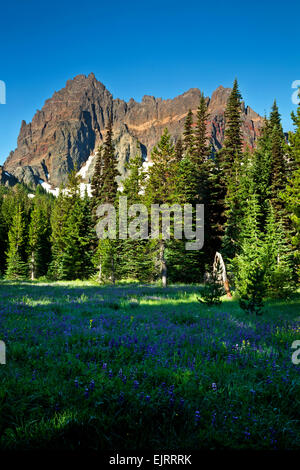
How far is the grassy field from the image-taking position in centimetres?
268

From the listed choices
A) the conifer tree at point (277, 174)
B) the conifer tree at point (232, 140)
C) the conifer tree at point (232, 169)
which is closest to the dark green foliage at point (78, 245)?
the conifer tree at point (232, 169)

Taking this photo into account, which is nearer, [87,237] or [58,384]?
[58,384]

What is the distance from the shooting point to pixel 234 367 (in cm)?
446

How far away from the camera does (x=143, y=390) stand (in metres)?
3.41

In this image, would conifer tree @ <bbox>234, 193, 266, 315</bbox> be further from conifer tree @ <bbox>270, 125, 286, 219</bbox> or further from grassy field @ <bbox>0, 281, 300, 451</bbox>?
conifer tree @ <bbox>270, 125, 286, 219</bbox>

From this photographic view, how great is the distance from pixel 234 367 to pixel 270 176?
33.7 m

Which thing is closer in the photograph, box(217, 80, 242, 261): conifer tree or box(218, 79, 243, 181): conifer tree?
box(217, 80, 242, 261): conifer tree

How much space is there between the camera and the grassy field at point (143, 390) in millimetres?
2682

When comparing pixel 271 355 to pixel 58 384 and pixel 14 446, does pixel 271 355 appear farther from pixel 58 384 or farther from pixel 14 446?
pixel 14 446

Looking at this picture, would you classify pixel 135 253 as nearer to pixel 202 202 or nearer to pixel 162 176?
pixel 202 202

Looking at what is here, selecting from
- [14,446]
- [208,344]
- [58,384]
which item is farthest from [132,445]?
[208,344]

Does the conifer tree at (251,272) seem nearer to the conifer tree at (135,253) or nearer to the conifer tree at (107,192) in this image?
the conifer tree at (135,253)

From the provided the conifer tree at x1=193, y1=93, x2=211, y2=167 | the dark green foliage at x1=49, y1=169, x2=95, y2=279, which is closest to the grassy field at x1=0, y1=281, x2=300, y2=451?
the dark green foliage at x1=49, y1=169, x2=95, y2=279

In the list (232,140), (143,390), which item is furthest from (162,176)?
(143,390)
